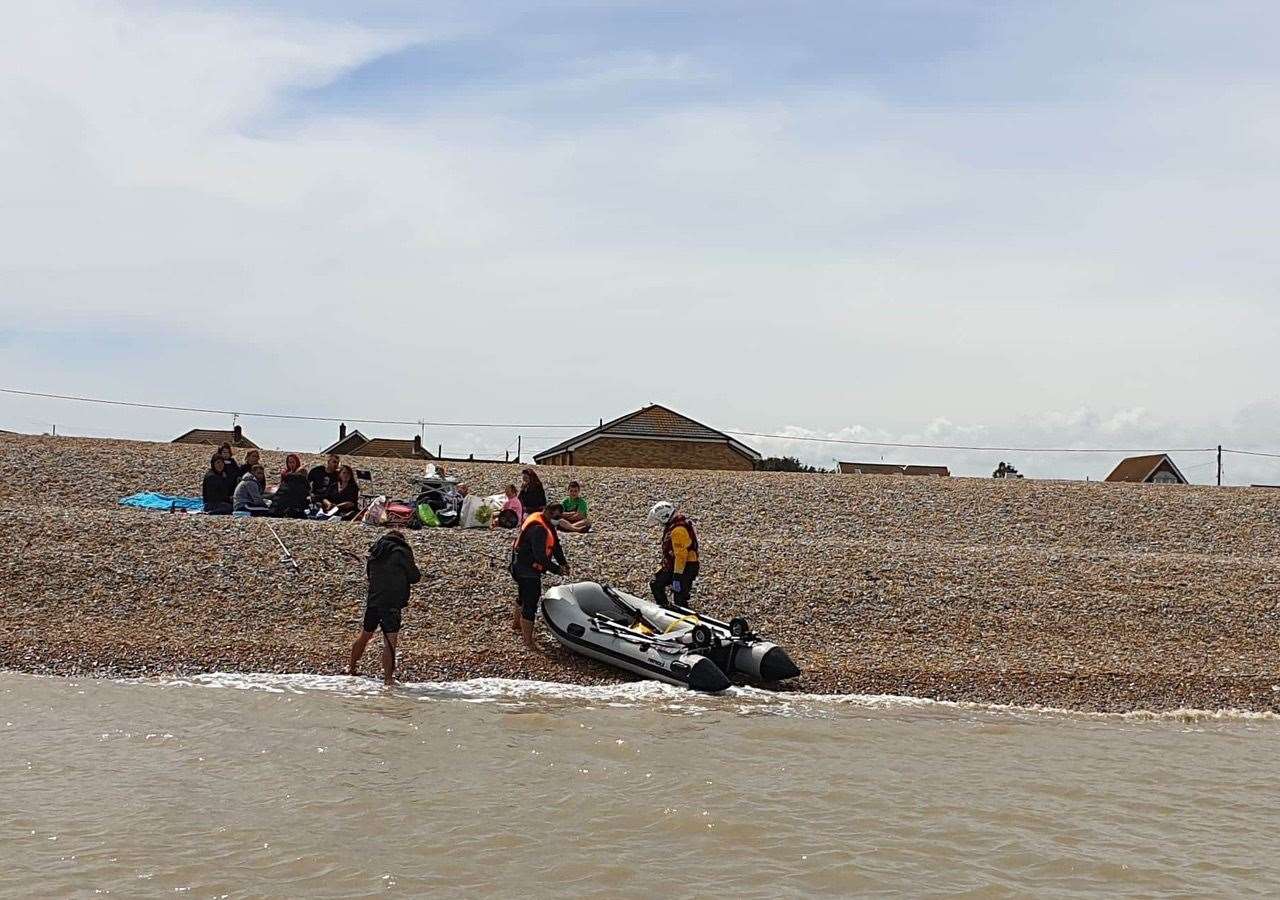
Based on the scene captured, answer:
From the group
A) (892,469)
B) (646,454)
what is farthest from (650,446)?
(892,469)

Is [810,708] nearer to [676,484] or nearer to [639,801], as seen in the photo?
[639,801]

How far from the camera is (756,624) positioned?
14.6 metres

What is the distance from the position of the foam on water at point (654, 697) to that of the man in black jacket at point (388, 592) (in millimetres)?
347

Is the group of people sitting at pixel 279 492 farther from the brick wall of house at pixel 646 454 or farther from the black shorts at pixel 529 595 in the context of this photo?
the brick wall of house at pixel 646 454

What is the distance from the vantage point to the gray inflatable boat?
12438 millimetres

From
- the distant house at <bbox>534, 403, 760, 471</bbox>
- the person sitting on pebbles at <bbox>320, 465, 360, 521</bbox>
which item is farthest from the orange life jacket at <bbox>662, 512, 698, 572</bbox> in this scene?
the distant house at <bbox>534, 403, 760, 471</bbox>

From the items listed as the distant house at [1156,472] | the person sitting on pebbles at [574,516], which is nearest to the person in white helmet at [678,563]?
the person sitting on pebbles at [574,516]

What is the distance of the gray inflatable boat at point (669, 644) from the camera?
40.8ft

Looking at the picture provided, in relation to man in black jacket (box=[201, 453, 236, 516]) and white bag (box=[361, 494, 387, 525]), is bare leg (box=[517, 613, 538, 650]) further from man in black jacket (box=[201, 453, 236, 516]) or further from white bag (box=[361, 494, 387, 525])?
man in black jacket (box=[201, 453, 236, 516])

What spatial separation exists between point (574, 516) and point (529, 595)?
495 centimetres

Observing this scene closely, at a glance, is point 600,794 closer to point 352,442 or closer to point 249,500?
point 249,500

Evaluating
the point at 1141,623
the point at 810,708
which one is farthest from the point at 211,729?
the point at 1141,623

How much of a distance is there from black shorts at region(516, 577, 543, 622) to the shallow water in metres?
1.35

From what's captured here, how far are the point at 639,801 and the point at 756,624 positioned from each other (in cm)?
626
